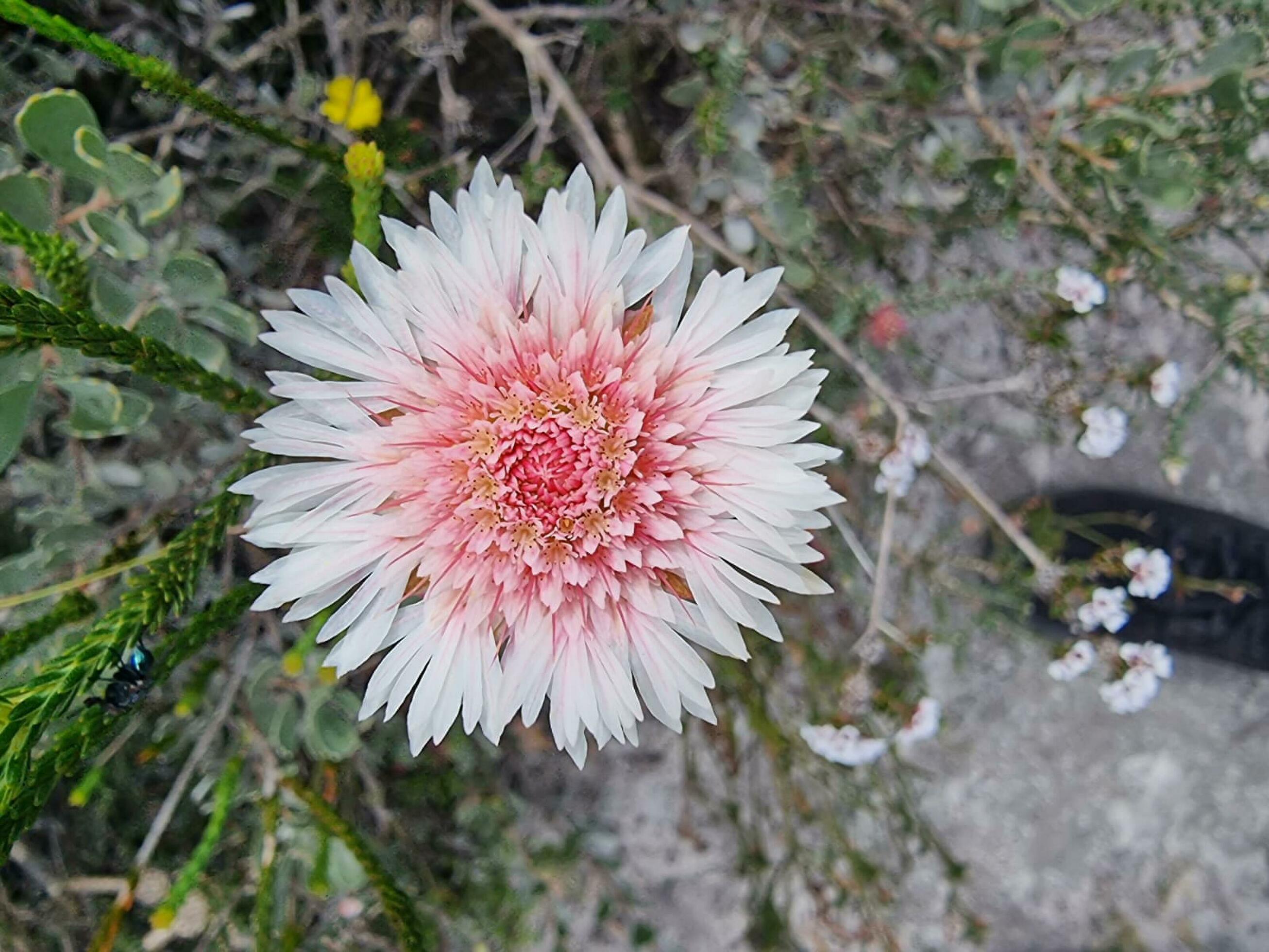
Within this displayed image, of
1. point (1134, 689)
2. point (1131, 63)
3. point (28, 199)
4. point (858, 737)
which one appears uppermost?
point (28, 199)

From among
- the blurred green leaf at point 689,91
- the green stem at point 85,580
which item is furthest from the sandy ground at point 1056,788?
the green stem at point 85,580

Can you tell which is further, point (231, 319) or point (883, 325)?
point (883, 325)

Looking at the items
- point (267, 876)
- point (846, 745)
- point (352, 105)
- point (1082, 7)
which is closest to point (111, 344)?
point (352, 105)

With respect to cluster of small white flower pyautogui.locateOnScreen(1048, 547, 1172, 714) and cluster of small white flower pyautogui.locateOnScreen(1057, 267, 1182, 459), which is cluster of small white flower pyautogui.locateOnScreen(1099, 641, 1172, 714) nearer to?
cluster of small white flower pyautogui.locateOnScreen(1048, 547, 1172, 714)

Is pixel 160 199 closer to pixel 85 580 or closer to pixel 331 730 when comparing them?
pixel 85 580

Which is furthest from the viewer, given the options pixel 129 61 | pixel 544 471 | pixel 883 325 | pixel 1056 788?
pixel 1056 788

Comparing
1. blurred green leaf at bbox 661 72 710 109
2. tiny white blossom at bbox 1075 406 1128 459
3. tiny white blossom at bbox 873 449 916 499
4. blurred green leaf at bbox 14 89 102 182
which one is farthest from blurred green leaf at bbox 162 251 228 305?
tiny white blossom at bbox 1075 406 1128 459
